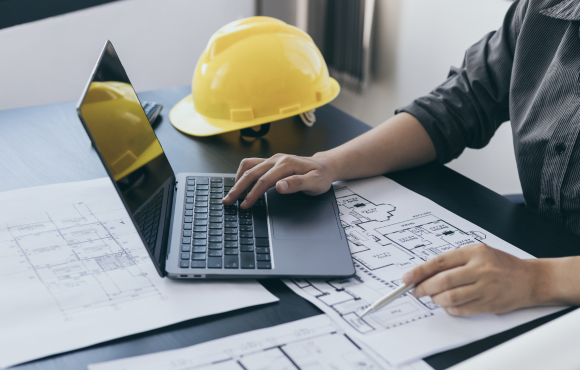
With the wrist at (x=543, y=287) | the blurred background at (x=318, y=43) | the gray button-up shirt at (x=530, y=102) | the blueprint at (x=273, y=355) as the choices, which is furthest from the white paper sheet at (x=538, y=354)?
the blurred background at (x=318, y=43)

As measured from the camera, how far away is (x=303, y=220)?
71 centimetres

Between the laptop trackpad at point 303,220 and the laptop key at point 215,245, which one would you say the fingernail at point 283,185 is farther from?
the laptop key at point 215,245

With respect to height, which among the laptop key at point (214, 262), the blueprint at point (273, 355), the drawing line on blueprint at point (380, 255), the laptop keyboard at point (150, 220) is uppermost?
the laptop keyboard at point (150, 220)

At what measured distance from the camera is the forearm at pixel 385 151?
33.1 inches

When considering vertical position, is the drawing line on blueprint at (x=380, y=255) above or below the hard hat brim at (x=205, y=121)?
below

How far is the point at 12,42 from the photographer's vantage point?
73.3 inches

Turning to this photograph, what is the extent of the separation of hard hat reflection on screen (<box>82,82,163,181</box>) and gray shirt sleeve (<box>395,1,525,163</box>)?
507 millimetres

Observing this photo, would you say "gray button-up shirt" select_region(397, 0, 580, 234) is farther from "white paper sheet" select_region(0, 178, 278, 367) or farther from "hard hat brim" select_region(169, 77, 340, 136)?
"white paper sheet" select_region(0, 178, 278, 367)

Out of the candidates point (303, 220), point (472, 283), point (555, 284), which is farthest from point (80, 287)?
point (555, 284)

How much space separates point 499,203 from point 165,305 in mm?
537

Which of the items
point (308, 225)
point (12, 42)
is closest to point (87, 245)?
point (308, 225)

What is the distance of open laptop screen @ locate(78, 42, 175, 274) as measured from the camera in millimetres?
538

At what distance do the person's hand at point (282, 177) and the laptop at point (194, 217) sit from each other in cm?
2

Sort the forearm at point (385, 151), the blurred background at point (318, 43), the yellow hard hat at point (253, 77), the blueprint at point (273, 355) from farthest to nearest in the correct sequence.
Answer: the blurred background at point (318, 43), the yellow hard hat at point (253, 77), the forearm at point (385, 151), the blueprint at point (273, 355)
